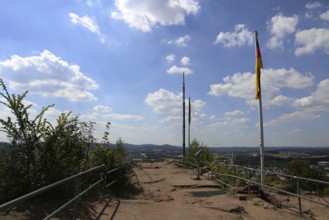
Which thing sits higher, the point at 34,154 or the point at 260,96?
the point at 260,96

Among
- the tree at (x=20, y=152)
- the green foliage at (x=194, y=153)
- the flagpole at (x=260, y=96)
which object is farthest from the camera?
the green foliage at (x=194, y=153)

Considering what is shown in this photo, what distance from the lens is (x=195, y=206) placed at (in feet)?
35.2

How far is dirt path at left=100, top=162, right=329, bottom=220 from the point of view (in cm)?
934

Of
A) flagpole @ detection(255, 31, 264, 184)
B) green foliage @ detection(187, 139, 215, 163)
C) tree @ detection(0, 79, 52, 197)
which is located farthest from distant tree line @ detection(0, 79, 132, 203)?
green foliage @ detection(187, 139, 215, 163)

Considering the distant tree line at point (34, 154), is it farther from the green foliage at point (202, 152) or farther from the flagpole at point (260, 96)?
the green foliage at point (202, 152)

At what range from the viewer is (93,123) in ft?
40.1

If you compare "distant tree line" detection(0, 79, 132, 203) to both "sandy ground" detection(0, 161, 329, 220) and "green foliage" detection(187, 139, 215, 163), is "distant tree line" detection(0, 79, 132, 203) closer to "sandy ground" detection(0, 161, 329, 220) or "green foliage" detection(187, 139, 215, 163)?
"sandy ground" detection(0, 161, 329, 220)

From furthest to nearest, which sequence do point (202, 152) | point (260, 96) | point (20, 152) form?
point (202, 152), point (260, 96), point (20, 152)

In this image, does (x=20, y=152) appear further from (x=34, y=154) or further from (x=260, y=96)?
(x=260, y=96)

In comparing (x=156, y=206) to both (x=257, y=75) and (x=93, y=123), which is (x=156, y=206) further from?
(x=257, y=75)

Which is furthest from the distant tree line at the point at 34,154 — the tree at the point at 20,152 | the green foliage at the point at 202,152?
the green foliage at the point at 202,152

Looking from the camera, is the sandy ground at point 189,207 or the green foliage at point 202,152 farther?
the green foliage at point 202,152

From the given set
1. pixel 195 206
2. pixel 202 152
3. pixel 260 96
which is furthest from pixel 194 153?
pixel 195 206

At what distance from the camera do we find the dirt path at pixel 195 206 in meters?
9.34
